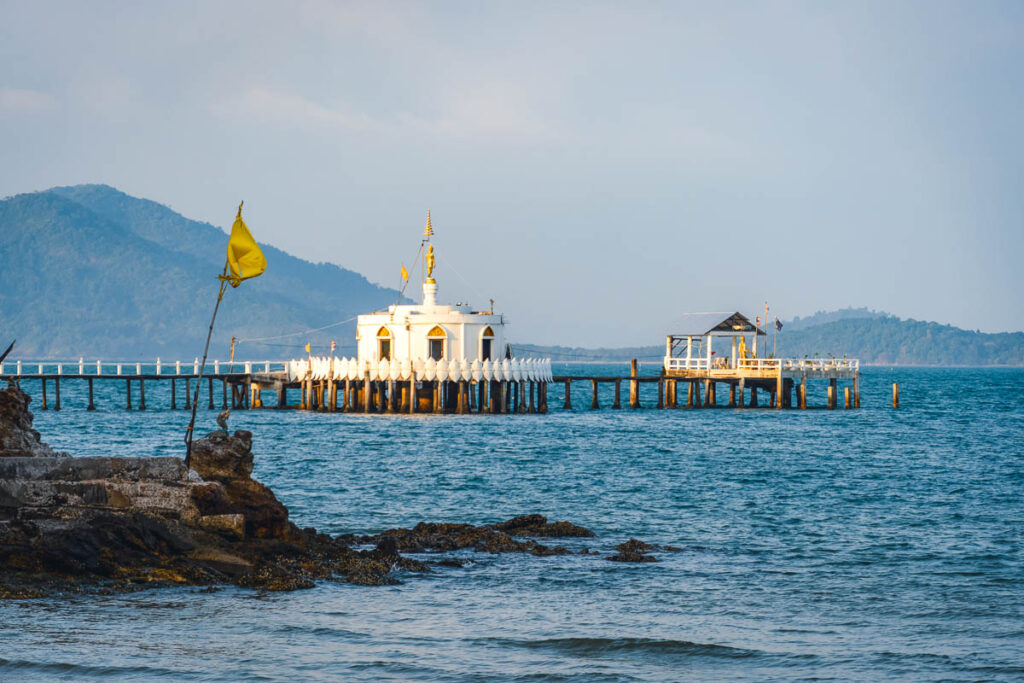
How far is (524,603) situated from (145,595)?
18.6 feet

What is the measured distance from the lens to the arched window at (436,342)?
61875 millimetres

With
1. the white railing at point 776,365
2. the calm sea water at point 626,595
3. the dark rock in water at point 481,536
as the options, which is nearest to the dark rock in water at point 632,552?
the calm sea water at point 626,595

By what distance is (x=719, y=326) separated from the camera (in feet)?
235

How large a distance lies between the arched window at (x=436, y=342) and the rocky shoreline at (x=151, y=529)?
39967 mm

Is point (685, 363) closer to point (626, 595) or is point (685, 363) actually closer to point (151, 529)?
point (626, 595)

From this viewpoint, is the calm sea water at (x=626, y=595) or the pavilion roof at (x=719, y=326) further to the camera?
the pavilion roof at (x=719, y=326)

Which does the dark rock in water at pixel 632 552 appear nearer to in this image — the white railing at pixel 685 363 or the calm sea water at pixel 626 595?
the calm sea water at pixel 626 595

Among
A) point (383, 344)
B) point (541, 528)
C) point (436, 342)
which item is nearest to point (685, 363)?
point (436, 342)

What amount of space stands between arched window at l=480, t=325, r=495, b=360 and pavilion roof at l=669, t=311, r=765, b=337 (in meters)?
14.7

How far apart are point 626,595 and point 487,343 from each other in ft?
143

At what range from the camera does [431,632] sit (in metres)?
17.2

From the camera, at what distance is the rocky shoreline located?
1861 centimetres

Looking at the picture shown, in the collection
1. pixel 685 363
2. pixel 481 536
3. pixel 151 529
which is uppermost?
pixel 685 363

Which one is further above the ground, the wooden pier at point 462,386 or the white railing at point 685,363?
the white railing at point 685,363
